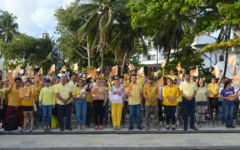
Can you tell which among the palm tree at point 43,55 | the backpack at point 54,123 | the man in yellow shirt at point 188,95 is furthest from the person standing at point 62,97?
the palm tree at point 43,55

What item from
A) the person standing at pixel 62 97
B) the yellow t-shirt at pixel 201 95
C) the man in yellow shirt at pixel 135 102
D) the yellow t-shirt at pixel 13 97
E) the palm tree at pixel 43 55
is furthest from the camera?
the palm tree at pixel 43 55

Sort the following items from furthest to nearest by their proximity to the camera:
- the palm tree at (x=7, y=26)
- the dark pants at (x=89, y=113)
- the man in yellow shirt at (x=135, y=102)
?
the palm tree at (x=7, y=26) < the dark pants at (x=89, y=113) < the man in yellow shirt at (x=135, y=102)

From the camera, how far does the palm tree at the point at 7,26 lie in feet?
156

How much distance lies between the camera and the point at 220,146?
21.4ft

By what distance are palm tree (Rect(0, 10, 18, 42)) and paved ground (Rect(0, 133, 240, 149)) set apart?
147 feet

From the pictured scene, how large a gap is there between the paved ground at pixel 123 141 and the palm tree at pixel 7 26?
44836 millimetres

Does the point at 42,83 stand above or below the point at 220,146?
above

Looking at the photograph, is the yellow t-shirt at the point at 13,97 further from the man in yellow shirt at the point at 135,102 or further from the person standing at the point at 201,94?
the person standing at the point at 201,94

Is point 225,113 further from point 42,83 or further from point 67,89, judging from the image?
point 42,83

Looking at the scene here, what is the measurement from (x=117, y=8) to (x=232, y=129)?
15492 millimetres

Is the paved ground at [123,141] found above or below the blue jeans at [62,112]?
below

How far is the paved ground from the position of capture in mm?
6530

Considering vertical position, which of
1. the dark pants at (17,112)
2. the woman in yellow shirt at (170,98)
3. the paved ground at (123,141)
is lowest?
the paved ground at (123,141)

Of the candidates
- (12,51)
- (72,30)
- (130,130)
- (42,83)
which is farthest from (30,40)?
(130,130)
